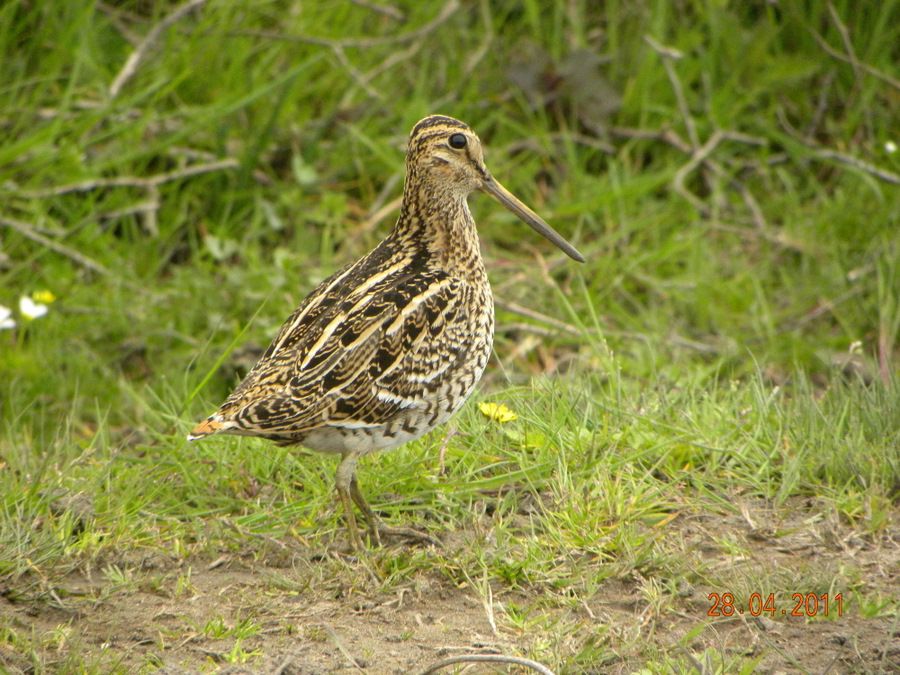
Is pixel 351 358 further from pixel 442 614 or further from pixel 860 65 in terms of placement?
pixel 860 65

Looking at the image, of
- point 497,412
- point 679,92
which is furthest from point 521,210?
point 679,92

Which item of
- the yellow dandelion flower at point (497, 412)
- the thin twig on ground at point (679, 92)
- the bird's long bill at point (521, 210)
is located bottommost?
the yellow dandelion flower at point (497, 412)

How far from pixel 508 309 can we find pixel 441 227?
182 centimetres

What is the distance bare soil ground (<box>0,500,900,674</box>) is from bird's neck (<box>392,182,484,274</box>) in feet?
3.56

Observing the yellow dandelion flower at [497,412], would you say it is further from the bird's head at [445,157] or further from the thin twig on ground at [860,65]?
the thin twig on ground at [860,65]

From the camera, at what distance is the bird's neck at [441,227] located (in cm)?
455

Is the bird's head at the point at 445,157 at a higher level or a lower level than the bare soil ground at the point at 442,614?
higher

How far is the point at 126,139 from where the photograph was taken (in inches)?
274

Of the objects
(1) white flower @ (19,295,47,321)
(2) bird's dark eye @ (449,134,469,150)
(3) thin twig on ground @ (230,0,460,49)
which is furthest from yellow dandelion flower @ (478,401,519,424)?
(3) thin twig on ground @ (230,0,460,49)

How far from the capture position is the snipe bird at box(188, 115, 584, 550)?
13.4 feet

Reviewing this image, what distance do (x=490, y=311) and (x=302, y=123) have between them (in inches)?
Result: 128

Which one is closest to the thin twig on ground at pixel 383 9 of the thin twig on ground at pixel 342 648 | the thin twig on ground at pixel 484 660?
the thin twig on ground at pixel 342 648
